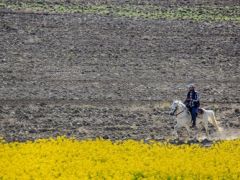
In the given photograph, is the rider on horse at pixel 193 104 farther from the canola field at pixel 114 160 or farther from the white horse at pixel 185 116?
the canola field at pixel 114 160

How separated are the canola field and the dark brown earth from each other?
3.31 metres

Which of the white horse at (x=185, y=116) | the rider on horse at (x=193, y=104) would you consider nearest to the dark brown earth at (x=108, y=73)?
the white horse at (x=185, y=116)

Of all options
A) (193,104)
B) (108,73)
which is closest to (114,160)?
(193,104)

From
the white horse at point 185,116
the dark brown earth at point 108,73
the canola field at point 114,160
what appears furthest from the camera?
the dark brown earth at point 108,73

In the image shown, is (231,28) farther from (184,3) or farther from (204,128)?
(204,128)

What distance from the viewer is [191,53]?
121 ft

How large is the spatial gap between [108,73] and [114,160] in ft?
43.0

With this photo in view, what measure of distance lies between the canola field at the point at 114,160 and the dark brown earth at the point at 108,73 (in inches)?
130

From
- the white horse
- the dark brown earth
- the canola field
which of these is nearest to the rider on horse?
the white horse

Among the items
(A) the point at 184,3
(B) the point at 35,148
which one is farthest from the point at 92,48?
(B) the point at 35,148

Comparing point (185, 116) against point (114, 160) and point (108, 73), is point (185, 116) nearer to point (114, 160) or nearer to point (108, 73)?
point (114, 160)

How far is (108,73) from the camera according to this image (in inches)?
1332

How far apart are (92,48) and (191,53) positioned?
4633 millimetres

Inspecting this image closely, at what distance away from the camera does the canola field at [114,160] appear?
64.5ft
